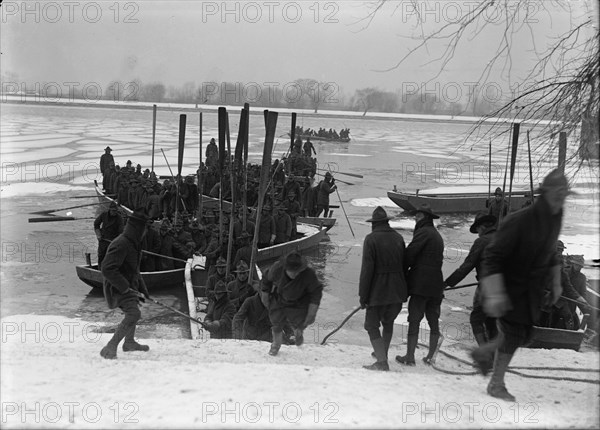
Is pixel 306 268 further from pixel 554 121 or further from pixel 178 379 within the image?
pixel 554 121

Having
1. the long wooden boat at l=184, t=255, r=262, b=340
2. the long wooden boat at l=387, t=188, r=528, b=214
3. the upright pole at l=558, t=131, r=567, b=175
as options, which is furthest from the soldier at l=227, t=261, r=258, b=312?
the long wooden boat at l=387, t=188, r=528, b=214

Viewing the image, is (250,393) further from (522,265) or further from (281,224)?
(281,224)

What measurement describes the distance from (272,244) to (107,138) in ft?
128

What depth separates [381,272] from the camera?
6.35m

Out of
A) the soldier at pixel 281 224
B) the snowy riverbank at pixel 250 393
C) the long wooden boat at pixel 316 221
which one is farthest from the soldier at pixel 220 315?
the long wooden boat at pixel 316 221

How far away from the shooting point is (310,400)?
16.4 ft

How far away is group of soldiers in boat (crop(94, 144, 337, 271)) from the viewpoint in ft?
40.6

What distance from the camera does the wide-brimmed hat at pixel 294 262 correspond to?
6418 mm

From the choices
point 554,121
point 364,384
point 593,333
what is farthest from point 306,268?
point 593,333

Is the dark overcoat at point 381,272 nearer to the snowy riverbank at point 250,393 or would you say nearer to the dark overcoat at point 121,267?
the snowy riverbank at point 250,393

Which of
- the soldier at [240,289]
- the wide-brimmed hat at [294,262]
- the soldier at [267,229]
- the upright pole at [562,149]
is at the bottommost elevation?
the soldier at [267,229]

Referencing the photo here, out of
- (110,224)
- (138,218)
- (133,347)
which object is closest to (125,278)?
(138,218)

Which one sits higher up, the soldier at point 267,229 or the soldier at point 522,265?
the soldier at point 522,265

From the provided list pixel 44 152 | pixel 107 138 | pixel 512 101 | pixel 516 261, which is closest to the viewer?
pixel 516 261
